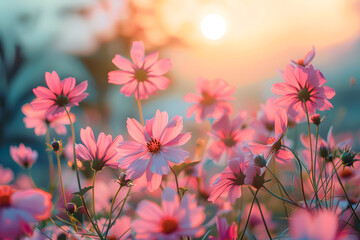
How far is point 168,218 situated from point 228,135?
41 cm

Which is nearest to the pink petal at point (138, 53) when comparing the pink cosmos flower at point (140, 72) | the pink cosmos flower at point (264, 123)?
the pink cosmos flower at point (140, 72)

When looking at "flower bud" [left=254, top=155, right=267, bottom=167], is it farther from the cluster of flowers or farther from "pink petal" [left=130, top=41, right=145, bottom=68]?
"pink petal" [left=130, top=41, right=145, bottom=68]

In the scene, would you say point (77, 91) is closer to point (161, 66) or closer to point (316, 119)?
point (161, 66)

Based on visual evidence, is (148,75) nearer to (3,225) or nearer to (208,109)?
(208,109)

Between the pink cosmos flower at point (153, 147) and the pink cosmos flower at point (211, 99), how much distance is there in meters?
0.28

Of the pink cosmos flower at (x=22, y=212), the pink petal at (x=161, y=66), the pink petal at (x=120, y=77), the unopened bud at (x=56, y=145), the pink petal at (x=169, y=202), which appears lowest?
the pink cosmos flower at (x=22, y=212)

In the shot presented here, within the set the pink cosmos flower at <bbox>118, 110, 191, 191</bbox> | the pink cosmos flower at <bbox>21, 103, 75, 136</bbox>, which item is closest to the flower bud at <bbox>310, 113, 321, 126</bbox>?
the pink cosmos flower at <bbox>118, 110, 191, 191</bbox>

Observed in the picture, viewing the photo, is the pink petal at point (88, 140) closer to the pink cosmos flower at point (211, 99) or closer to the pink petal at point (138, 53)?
the pink petal at point (138, 53)

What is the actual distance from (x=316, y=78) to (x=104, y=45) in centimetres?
659

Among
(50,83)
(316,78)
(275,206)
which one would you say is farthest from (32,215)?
(275,206)

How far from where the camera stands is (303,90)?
17.7 inches

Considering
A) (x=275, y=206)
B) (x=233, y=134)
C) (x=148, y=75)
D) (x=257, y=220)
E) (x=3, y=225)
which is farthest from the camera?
(x=275, y=206)

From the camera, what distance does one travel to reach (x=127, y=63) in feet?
1.65

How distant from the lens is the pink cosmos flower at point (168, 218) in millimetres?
262
